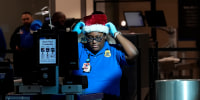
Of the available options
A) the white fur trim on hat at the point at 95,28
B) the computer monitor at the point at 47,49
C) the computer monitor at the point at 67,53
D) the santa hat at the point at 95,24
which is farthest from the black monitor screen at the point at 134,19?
the computer monitor at the point at 47,49

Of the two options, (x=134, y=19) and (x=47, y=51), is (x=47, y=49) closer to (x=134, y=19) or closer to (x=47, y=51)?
(x=47, y=51)

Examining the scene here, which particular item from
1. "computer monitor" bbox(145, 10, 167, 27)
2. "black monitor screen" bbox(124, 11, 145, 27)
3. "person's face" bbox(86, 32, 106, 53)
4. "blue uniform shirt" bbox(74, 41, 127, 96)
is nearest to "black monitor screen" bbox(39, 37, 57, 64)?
"blue uniform shirt" bbox(74, 41, 127, 96)

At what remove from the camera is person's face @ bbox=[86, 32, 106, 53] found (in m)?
5.23

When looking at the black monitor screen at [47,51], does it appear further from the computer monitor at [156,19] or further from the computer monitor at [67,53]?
the computer monitor at [156,19]

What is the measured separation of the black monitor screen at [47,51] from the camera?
14.3 feet

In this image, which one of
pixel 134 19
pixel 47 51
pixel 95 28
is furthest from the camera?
pixel 134 19

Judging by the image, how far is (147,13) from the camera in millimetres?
9039

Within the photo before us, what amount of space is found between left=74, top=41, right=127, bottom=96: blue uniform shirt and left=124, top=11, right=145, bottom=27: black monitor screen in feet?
13.4

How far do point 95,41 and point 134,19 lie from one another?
14.3 feet

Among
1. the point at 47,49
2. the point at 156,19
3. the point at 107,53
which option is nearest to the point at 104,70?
the point at 107,53

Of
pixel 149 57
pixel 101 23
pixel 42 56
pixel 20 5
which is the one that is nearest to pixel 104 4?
pixel 20 5

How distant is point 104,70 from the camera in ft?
16.9

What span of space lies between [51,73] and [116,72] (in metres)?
1.10

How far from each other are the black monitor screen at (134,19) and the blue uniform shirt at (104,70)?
4.08 meters
